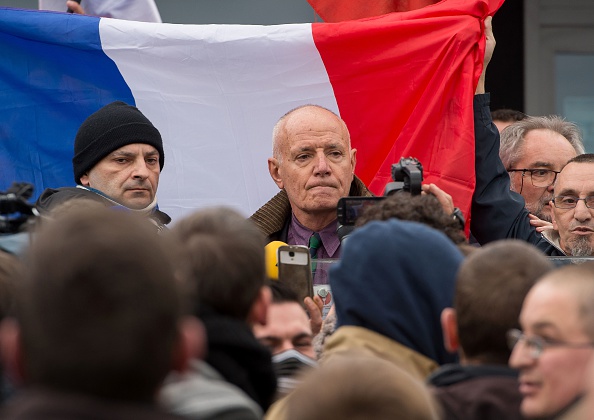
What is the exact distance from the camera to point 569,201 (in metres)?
4.99

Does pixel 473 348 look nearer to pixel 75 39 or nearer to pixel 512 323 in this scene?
pixel 512 323

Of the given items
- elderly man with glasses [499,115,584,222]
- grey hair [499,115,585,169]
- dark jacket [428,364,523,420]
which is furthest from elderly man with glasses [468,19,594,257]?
dark jacket [428,364,523,420]

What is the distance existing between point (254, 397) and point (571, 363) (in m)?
0.59

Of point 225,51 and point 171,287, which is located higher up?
point 225,51

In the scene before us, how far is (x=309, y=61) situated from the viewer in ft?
17.8

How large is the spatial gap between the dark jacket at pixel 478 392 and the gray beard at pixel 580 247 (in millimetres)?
2599

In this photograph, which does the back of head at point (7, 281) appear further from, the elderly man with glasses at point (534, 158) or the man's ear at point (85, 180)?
the elderly man with glasses at point (534, 158)

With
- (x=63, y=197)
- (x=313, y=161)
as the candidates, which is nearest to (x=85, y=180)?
(x=63, y=197)

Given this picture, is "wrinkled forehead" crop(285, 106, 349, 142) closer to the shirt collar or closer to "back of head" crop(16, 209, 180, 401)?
Result: the shirt collar

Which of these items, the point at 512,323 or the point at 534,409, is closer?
the point at 534,409

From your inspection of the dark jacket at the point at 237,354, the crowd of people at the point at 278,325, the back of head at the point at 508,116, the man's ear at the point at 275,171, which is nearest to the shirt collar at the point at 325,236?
the man's ear at the point at 275,171

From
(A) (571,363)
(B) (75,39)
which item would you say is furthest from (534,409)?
(B) (75,39)

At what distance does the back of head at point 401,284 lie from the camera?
242cm

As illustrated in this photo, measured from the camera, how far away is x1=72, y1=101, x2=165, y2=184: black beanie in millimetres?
4586
